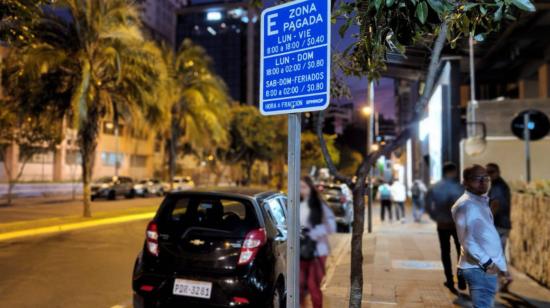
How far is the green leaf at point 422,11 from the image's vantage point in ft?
9.66

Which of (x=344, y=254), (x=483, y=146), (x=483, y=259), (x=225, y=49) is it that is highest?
(x=225, y=49)

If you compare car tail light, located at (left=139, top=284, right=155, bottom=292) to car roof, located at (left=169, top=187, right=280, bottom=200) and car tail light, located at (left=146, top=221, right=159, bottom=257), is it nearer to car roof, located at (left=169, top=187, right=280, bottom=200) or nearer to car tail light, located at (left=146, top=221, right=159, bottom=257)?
car tail light, located at (left=146, top=221, right=159, bottom=257)

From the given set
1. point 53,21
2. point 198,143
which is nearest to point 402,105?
point 198,143

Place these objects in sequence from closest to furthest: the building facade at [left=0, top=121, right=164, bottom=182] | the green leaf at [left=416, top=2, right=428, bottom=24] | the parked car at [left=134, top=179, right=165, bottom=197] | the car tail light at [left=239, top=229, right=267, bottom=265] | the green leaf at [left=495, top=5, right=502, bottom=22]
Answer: the green leaf at [left=416, top=2, right=428, bottom=24]
the green leaf at [left=495, top=5, right=502, bottom=22]
the car tail light at [left=239, top=229, right=267, bottom=265]
the parked car at [left=134, top=179, right=165, bottom=197]
the building facade at [left=0, top=121, right=164, bottom=182]

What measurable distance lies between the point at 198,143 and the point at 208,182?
41.4m

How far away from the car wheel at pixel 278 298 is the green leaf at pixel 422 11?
354 cm

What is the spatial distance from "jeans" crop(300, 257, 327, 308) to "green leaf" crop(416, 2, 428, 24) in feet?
10.6

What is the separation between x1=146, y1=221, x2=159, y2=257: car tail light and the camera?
557cm

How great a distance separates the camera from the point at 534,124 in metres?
10.3

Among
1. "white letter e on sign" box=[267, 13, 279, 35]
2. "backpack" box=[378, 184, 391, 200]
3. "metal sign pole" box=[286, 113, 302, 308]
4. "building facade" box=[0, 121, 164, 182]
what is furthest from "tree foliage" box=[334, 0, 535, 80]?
"building facade" box=[0, 121, 164, 182]

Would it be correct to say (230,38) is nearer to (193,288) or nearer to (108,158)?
(108,158)

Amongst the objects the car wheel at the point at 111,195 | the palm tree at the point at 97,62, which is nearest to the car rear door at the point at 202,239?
the palm tree at the point at 97,62

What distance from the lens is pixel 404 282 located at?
328 inches

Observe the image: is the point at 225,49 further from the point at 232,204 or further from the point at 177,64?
the point at 232,204
